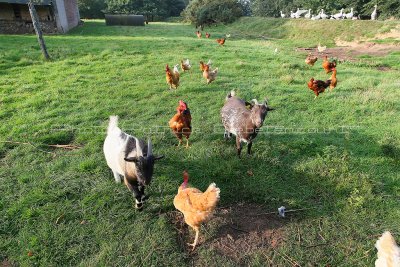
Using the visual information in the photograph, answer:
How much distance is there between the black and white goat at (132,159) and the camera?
4695 mm

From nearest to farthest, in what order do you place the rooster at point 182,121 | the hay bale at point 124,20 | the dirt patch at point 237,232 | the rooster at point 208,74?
the dirt patch at point 237,232, the rooster at point 182,121, the rooster at point 208,74, the hay bale at point 124,20

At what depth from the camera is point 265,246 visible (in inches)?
195

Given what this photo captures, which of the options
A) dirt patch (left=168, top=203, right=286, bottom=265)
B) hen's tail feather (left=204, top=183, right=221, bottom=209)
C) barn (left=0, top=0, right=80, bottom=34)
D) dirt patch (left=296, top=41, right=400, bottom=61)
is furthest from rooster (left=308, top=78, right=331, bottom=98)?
barn (left=0, top=0, right=80, bottom=34)

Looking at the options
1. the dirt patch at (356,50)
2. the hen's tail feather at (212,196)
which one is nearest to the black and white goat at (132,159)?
the hen's tail feather at (212,196)

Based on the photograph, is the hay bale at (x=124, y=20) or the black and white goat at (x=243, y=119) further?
the hay bale at (x=124, y=20)

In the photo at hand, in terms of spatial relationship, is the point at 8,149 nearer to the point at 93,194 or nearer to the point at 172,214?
the point at 93,194

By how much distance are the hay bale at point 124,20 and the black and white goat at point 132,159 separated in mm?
39242

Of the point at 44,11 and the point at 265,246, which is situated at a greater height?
the point at 44,11

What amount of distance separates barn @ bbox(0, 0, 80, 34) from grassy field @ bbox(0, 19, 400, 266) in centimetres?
1804

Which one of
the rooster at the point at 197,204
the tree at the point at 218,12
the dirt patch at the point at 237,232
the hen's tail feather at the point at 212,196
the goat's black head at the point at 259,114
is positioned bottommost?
the dirt patch at the point at 237,232

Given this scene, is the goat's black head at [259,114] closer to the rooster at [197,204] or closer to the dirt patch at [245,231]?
the dirt patch at [245,231]

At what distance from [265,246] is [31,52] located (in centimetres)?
1814

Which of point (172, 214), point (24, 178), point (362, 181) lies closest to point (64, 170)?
point (24, 178)

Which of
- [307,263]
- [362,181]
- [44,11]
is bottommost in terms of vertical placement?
[307,263]
